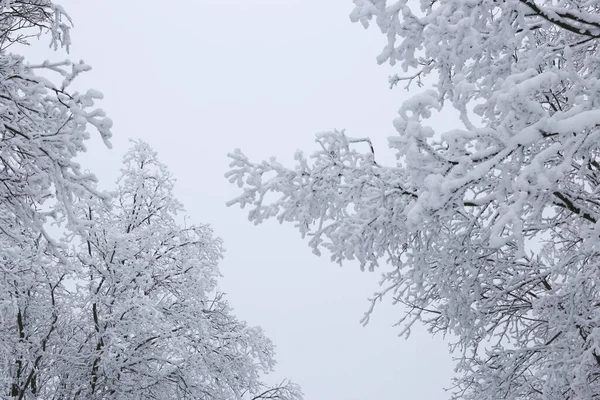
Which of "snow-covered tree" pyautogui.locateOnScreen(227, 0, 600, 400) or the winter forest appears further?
the winter forest

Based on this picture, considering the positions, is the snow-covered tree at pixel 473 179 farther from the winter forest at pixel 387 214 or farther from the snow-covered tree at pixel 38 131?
the snow-covered tree at pixel 38 131

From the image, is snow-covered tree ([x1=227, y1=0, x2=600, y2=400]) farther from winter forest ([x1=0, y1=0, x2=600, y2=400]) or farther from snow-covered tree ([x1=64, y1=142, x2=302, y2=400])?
snow-covered tree ([x1=64, y1=142, x2=302, y2=400])

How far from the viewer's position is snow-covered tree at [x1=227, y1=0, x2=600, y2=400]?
7.46 ft

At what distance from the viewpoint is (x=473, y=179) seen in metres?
2.29

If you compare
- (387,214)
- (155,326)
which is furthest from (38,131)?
(155,326)

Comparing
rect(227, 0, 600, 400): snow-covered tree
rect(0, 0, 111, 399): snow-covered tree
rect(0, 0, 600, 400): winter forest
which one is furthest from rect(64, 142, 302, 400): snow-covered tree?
rect(227, 0, 600, 400): snow-covered tree

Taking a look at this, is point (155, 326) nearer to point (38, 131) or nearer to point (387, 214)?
point (38, 131)

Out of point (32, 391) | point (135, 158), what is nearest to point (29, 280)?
point (32, 391)

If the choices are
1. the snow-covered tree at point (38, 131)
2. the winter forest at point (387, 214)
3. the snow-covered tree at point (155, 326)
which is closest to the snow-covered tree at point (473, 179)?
the winter forest at point (387, 214)

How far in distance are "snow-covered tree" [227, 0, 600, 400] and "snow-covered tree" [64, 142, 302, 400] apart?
352 cm

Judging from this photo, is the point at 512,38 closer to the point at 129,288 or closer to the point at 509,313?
the point at 509,313

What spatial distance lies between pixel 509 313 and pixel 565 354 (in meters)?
0.86

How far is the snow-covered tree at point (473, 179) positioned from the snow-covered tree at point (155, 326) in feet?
11.6

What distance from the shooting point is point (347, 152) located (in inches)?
153
